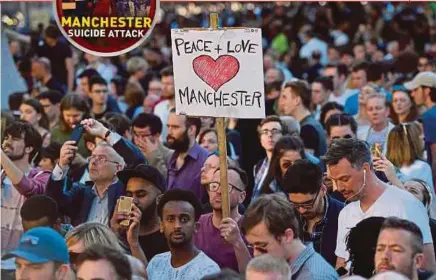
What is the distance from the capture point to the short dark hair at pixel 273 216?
7.54m

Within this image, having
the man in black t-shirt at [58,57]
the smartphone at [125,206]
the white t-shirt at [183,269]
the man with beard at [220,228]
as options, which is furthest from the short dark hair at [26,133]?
the man in black t-shirt at [58,57]

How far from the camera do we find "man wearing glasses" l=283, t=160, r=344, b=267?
29.3 feet

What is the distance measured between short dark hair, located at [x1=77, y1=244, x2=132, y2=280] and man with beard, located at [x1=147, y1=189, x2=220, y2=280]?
3.75ft

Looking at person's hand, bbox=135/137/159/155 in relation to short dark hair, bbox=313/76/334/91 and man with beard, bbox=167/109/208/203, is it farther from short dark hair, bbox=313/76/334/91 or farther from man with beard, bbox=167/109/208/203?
short dark hair, bbox=313/76/334/91

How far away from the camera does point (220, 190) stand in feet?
30.3

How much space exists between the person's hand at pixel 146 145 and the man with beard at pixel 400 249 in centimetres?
510

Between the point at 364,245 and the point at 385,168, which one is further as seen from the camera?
the point at 385,168

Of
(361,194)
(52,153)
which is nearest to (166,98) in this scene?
(52,153)

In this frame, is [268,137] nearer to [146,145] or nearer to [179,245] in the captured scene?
[146,145]

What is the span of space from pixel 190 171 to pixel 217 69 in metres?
2.86

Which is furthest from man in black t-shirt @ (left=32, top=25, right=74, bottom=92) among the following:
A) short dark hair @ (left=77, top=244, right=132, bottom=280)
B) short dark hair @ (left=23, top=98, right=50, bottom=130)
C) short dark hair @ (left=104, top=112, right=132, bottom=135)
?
short dark hair @ (left=77, top=244, right=132, bottom=280)

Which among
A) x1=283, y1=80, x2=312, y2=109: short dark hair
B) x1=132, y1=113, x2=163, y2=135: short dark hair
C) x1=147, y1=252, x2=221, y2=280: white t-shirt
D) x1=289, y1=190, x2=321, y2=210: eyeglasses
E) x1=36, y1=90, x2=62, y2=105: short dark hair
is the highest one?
x1=36, y1=90, x2=62, y2=105: short dark hair

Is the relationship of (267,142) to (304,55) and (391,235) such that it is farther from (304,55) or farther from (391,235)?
(304,55)

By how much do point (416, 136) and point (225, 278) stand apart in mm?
4624
